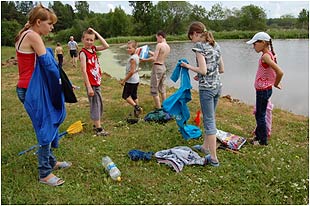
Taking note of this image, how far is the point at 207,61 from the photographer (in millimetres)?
3861

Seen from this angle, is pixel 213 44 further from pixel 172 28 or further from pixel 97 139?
pixel 172 28

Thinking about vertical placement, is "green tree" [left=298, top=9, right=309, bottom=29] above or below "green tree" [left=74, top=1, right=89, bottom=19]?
below

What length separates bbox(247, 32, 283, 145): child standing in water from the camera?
13.9 feet

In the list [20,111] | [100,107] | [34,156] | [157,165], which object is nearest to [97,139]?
[100,107]

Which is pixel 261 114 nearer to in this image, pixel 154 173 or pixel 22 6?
pixel 154 173

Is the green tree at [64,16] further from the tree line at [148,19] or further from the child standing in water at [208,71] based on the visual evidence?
the child standing in water at [208,71]

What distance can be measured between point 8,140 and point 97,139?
1488 mm

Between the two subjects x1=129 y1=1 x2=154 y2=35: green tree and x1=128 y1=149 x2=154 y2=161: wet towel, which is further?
x1=129 y1=1 x2=154 y2=35: green tree

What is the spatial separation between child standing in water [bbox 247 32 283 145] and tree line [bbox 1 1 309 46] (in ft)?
145

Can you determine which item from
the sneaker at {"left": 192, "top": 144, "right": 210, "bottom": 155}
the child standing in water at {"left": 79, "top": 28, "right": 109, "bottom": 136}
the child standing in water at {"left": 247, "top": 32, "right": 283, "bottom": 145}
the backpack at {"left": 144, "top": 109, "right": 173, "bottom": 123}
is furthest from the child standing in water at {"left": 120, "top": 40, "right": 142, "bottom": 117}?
the child standing in water at {"left": 247, "top": 32, "right": 283, "bottom": 145}

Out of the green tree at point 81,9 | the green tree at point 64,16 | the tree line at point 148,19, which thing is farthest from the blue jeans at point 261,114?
the green tree at point 81,9

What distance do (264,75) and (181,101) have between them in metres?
1.27

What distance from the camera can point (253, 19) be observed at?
6425 centimetres

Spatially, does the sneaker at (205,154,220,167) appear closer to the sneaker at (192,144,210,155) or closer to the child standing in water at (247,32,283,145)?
the sneaker at (192,144,210,155)
